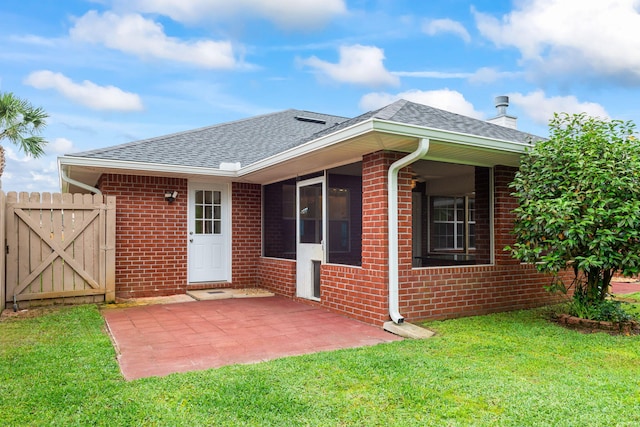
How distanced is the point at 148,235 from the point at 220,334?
3637 mm

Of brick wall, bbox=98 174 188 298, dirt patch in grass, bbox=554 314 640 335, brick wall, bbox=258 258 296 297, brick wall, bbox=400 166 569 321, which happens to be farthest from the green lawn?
brick wall, bbox=258 258 296 297

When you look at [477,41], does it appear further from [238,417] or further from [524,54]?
[238,417]

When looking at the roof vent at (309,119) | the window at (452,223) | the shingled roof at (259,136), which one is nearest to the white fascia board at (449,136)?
the shingled roof at (259,136)

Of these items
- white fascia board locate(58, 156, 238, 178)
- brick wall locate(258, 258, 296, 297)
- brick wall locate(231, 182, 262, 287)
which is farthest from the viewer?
brick wall locate(231, 182, 262, 287)

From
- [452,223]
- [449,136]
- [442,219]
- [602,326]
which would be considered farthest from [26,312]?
[452,223]

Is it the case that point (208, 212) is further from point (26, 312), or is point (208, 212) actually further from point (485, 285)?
point (485, 285)

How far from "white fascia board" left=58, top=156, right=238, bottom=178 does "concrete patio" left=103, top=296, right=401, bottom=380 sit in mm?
2292

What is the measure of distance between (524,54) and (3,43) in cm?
1253

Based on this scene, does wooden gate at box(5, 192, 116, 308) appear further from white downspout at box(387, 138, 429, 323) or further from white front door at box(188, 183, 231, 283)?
white downspout at box(387, 138, 429, 323)

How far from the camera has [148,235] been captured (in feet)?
25.8

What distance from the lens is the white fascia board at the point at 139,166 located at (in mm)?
6863

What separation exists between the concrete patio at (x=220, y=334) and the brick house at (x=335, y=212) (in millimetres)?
578

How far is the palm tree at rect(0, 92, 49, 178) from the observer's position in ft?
42.3

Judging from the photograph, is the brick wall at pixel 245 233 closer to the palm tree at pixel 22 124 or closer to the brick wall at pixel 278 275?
the brick wall at pixel 278 275
